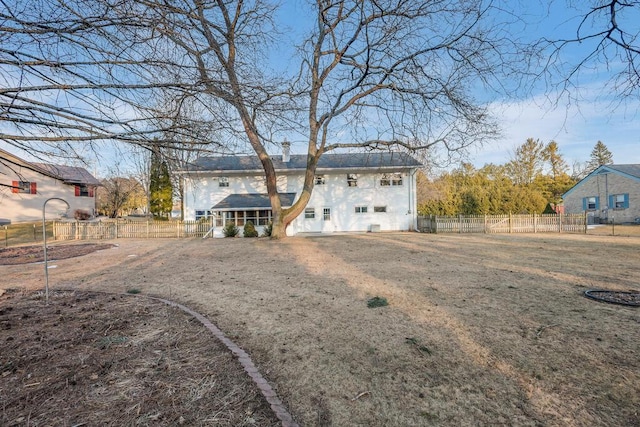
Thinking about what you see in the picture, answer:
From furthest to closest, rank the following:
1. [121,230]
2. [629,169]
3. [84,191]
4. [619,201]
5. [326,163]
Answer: [84,191] → [629,169] → [619,201] → [326,163] → [121,230]

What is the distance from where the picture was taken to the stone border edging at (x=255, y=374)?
2134 mm

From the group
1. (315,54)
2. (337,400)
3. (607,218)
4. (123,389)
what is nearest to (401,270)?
(337,400)

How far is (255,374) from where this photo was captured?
2.68 meters

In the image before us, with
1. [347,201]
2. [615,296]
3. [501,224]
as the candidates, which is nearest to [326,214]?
[347,201]

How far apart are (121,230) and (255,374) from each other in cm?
2043

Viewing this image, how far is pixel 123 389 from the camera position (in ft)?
8.09

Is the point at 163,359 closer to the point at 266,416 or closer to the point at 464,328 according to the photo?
the point at 266,416

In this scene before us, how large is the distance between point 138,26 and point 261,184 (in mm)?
20430

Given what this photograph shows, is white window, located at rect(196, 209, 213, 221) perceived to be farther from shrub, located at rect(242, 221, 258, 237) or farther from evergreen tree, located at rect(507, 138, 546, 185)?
evergreen tree, located at rect(507, 138, 546, 185)

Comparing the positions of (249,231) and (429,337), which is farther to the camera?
(249,231)

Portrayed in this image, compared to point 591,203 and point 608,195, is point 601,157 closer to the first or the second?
point 591,203

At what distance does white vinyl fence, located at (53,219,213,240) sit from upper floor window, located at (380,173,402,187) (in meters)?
13.7

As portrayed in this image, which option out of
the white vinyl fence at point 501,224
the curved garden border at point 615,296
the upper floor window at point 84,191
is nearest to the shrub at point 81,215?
the upper floor window at point 84,191

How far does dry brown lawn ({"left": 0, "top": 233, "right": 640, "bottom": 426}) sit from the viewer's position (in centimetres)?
228
